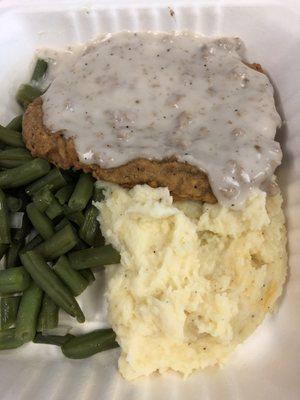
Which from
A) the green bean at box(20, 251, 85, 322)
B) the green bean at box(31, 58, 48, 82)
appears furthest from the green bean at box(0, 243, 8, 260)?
the green bean at box(31, 58, 48, 82)

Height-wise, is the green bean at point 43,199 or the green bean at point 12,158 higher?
the green bean at point 12,158

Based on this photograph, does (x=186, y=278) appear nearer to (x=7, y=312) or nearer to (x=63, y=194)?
(x=63, y=194)

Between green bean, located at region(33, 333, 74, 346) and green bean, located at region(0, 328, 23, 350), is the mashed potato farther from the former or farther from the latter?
green bean, located at region(0, 328, 23, 350)

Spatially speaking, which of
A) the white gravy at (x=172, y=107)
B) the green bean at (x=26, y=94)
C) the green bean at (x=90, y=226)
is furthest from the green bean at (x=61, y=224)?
the green bean at (x=26, y=94)

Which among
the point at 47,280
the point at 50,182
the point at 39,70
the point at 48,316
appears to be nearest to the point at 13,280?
the point at 47,280

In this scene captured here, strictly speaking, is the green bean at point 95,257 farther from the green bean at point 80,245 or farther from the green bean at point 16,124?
the green bean at point 16,124

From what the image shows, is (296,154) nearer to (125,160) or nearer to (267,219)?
(267,219)
